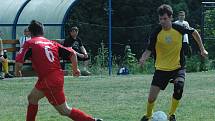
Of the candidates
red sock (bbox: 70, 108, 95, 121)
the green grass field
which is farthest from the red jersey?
the green grass field

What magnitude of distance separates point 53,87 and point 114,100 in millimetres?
5255

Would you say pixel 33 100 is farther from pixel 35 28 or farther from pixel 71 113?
pixel 35 28

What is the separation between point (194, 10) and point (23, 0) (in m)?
19.2

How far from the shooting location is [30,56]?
29.6 feet

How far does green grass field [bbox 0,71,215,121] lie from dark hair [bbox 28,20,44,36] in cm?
232

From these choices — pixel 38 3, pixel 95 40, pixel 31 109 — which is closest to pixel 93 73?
pixel 38 3

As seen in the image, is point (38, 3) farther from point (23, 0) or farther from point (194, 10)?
point (194, 10)

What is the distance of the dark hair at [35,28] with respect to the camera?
352 inches

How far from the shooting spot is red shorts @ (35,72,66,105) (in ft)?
29.3

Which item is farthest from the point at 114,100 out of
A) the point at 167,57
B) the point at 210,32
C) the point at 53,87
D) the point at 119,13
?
the point at 119,13

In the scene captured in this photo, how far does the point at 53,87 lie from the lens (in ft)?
29.3

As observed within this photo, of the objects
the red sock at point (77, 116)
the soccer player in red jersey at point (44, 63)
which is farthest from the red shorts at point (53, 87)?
the red sock at point (77, 116)

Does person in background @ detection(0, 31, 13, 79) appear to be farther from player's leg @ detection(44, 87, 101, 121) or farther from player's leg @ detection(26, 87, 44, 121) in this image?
player's leg @ detection(44, 87, 101, 121)

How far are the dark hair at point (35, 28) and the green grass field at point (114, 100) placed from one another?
7.60 ft
